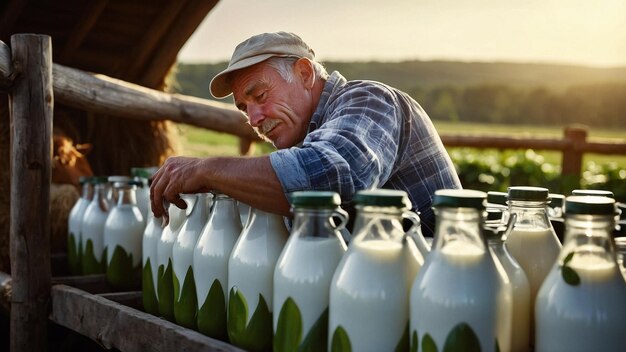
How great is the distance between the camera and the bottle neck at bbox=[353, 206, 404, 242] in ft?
4.68

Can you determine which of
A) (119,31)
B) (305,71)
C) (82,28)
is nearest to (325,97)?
(305,71)

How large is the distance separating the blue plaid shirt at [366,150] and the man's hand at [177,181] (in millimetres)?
218

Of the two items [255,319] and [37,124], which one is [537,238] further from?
[37,124]

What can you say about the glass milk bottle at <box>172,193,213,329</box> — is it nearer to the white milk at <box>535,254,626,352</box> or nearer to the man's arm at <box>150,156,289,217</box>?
the man's arm at <box>150,156,289,217</box>

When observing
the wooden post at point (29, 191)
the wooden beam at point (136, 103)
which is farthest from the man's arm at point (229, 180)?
the wooden beam at point (136, 103)

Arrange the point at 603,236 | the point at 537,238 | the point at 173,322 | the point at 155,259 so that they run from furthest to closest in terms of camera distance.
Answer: the point at 155,259 → the point at 173,322 → the point at 537,238 → the point at 603,236

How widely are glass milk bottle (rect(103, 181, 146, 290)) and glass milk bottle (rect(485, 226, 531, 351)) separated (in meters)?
1.66

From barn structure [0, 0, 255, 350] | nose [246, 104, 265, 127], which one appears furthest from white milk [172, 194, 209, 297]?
barn structure [0, 0, 255, 350]

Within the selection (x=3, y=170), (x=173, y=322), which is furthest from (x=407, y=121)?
(x=3, y=170)

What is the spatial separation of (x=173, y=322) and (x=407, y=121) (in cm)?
97

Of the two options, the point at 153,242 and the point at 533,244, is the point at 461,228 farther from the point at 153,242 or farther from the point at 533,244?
the point at 153,242

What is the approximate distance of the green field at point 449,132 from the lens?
5402mm

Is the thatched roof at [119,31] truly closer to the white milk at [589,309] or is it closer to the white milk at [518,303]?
the white milk at [518,303]

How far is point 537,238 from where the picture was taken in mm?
1655
